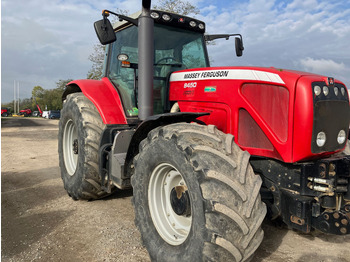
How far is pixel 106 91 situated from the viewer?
4.20 metres

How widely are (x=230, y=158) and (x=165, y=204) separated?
0.94m

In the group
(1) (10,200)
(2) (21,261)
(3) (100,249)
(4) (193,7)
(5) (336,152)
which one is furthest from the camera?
(4) (193,7)

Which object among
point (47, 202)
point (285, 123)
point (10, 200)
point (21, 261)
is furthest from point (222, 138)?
point (10, 200)

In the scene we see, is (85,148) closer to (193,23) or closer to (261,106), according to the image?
(193,23)

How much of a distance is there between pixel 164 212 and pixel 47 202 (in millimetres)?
2331

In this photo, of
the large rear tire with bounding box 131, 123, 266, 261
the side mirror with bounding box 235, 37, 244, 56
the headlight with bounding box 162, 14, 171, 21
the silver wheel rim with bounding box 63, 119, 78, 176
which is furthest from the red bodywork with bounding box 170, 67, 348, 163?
the silver wheel rim with bounding box 63, 119, 78, 176

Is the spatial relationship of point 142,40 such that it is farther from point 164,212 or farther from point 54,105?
point 54,105

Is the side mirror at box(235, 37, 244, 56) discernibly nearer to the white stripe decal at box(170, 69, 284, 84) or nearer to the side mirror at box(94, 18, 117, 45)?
the white stripe decal at box(170, 69, 284, 84)

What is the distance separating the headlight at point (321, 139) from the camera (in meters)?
2.38

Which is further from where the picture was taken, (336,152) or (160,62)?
(160,62)

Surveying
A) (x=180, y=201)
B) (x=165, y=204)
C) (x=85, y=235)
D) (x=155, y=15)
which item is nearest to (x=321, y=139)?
(x=180, y=201)

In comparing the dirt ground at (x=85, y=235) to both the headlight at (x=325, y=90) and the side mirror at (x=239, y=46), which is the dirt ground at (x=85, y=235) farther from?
the side mirror at (x=239, y=46)

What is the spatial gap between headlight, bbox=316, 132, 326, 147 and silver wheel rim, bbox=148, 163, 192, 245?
44.4 inches

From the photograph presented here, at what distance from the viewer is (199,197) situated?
210 cm
